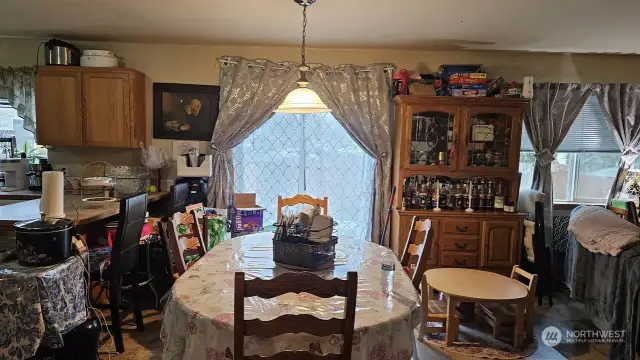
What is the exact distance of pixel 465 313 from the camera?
2.91m

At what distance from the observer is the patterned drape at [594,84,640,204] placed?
3.94 metres

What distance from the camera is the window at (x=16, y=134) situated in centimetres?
400

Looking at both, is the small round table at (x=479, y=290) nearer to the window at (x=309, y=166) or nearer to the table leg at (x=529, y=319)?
the table leg at (x=529, y=319)

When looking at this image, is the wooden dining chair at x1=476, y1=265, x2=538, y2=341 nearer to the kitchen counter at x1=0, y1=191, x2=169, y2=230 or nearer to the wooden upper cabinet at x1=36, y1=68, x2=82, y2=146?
the kitchen counter at x1=0, y1=191, x2=169, y2=230

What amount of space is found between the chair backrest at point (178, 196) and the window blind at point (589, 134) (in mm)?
3220

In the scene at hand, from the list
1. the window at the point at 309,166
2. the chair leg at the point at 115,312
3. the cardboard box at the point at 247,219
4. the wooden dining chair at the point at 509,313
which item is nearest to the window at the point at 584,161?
the window at the point at 309,166

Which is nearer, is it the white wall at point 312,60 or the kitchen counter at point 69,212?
the kitchen counter at point 69,212

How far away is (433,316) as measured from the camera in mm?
2688

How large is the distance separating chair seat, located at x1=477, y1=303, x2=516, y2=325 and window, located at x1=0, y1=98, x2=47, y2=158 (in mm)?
4193

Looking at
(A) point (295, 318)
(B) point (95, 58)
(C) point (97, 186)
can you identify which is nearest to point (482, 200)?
(A) point (295, 318)

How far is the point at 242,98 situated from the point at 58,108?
1.59m

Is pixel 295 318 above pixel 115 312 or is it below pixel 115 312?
above

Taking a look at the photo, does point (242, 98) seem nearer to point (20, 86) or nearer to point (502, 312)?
point (20, 86)

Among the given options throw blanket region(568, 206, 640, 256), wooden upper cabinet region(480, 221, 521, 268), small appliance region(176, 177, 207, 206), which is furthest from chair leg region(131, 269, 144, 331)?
throw blanket region(568, 206, 640, 256)
